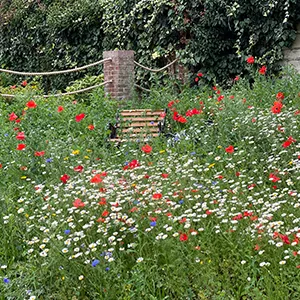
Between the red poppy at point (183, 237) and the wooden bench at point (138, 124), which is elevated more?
the red poppy at point (183, 237)

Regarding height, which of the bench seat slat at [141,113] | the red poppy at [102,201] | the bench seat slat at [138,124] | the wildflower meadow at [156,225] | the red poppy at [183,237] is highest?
Answer: the red poppy at [183,237]

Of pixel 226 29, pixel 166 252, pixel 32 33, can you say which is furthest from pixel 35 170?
pixel 32 33

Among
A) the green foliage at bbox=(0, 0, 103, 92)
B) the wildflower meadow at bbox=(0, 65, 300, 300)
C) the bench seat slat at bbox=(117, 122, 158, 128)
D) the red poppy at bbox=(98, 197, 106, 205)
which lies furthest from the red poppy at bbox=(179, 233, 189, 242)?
the green foliage at bbox=(0, 0, 103, 92)

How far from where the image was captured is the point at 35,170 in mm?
4984

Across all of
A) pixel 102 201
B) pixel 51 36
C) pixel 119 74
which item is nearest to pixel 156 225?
pixel 102 201

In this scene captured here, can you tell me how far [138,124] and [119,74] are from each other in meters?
2.26

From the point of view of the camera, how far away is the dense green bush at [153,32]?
9.10m

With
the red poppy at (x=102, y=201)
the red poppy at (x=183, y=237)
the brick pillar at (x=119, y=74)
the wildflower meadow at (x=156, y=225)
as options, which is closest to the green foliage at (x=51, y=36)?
the brick pillar at (x=119, y=74)

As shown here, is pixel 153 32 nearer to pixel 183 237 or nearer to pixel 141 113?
pixel 141 113

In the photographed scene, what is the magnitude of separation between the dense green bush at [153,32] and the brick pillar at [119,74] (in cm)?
120

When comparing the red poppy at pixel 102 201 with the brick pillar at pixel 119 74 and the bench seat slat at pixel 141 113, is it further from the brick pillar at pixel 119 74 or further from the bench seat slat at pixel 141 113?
the brick pillar at pixel 119 74

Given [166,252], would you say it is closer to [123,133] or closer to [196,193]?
[196,193]

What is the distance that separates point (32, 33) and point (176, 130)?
24.6 feet

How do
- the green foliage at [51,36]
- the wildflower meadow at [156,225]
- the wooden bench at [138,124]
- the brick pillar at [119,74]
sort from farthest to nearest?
the green foliage at [51,36] → the brick pillar at [119,74] → the wooden bench at [138,124] → the wildflower meadow at [156,225]
